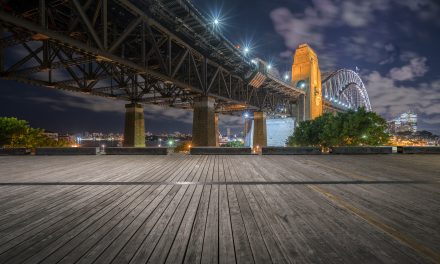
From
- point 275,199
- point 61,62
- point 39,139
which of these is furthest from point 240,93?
point 275,199

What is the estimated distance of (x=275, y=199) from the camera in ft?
19.7

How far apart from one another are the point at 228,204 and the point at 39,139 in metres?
38.1

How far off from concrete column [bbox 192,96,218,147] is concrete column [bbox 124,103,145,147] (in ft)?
24.1

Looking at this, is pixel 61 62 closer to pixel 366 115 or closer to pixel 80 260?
pixel 80 260

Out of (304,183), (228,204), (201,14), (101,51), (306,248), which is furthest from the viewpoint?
(201,14)

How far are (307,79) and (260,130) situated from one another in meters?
21.9

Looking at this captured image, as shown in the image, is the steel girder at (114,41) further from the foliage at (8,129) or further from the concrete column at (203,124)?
the foliage at (8,129)

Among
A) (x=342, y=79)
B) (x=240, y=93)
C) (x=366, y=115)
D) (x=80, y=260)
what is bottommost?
(x=80, y=260)

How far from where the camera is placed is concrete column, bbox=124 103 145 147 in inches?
1098

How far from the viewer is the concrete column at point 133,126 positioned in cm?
2789

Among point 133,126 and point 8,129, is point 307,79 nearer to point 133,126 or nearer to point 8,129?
point 133,126

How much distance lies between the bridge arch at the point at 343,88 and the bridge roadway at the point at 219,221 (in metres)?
82.2

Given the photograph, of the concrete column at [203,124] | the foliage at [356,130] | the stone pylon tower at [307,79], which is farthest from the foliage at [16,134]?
the stone pylon tower at [307,79]

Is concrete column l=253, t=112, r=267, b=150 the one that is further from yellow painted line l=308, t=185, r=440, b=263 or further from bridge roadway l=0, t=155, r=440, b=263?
yellow painted line l=308, t=185, r=440, b=263
